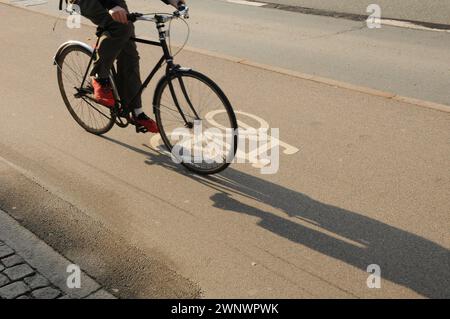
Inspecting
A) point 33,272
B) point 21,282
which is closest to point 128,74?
point 33,272

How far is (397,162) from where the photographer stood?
488 cm

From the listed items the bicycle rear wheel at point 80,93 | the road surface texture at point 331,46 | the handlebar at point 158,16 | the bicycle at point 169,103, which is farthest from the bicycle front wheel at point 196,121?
the road surface texture at point 331,46

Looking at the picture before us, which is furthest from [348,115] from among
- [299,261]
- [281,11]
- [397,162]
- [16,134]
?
[281,11]

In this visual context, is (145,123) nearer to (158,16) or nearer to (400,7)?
(158,16)

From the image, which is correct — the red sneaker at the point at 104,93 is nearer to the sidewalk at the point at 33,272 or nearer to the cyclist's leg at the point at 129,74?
the cyclist's leg at the point at 129,74

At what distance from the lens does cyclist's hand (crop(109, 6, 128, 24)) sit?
417 centimetres

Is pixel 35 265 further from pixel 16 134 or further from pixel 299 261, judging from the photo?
pixel 16 134

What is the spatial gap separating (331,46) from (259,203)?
16.4 ft

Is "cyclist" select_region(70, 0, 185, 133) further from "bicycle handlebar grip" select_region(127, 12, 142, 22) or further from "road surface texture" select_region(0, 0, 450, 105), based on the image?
"road surface texture" select_region(0, 0, 450, 105)

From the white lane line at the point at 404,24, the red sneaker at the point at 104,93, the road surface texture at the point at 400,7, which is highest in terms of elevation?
the road surface texture at the point at 400,7

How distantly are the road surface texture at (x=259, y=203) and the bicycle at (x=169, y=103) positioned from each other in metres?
0.17

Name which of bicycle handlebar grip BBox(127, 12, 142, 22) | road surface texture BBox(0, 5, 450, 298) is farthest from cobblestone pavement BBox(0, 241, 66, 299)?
bicycle handlebar grip BBox(127, 12, 142, 22)

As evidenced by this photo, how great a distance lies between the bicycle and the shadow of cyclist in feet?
1.02

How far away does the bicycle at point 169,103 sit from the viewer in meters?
4.42
